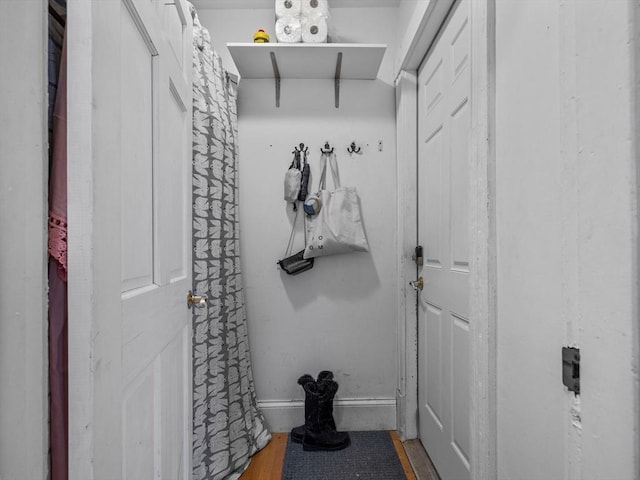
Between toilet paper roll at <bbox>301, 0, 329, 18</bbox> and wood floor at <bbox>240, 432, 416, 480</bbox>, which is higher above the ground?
toilet paper roll at <bbox>301, 0, 329, 18</bbox>

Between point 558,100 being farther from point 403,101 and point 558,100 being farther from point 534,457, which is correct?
point 403,101

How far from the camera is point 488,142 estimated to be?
3.19 ft

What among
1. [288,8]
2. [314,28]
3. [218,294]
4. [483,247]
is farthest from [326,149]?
[483,247]

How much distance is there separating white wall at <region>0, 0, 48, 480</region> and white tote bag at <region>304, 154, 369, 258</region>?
55.3 inches

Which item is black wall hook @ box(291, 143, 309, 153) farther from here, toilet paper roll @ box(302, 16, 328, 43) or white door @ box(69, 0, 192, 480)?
white door @ box(69, 0, 192, 480)

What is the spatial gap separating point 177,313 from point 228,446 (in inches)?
35.1

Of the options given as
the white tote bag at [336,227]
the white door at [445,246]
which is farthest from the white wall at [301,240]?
the white door at [445,246]

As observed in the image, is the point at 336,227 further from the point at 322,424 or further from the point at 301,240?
the point at 322,424

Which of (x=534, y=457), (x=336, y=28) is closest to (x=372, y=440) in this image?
(x=534, y=457)

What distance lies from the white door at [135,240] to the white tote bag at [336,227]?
2.61 ft

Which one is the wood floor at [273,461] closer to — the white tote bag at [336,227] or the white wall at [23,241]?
the white tote bag at [336,227]

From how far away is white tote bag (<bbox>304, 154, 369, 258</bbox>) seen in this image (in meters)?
1.86

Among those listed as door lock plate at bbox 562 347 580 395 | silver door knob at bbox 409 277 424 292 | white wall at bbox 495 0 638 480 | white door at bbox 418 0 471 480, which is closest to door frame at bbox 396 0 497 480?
white wall at bbox 495 0 638 480

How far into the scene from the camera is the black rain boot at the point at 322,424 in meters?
1.81
